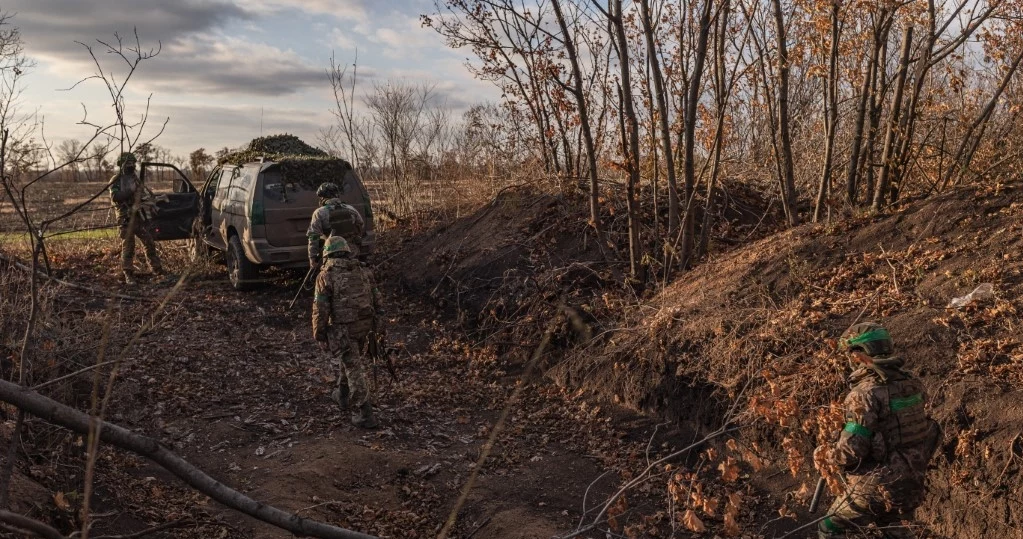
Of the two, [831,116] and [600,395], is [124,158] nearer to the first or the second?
[600,395]

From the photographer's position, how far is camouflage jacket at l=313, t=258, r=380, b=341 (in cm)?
717

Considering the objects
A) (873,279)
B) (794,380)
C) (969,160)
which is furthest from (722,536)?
(969,160)

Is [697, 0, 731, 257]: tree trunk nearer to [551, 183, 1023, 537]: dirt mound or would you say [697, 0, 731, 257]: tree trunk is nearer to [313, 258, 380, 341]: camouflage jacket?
[551, 183, 1023, 537]: dirt mound

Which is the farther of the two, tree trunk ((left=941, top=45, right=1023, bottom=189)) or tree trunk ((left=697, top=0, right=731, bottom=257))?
tree trunk ((left=697, top=0, right=731, bottom=257))

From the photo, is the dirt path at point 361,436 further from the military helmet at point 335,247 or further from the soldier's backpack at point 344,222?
the soldier's backpack at point 344,222

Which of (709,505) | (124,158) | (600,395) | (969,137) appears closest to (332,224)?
(124,158)

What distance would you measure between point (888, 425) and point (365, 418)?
4668mm

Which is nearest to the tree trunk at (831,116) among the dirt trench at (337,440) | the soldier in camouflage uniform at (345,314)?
the dirt trench at (337,440)

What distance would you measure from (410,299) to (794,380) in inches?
281

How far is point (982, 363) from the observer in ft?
17.4

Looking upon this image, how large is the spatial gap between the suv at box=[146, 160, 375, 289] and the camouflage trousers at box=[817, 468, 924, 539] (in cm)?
730

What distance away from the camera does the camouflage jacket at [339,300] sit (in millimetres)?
7172

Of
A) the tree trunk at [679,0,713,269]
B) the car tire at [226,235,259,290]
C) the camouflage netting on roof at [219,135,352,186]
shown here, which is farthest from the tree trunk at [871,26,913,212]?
the car tire at [226,235,259,290]

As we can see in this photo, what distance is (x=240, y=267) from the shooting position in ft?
37.8
